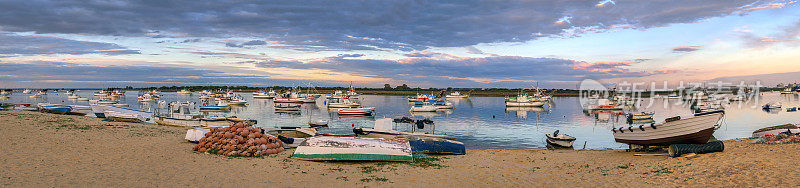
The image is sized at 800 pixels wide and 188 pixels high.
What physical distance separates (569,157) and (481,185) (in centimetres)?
1066

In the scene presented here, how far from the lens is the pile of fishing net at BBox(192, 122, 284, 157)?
19.6 m

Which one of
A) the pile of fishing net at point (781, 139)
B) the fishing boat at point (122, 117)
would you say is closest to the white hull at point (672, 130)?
the pile of fishing net at point (781, 139)

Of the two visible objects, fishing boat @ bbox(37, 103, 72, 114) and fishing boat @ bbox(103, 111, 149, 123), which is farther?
fishing boat @ bbox(37, 103, 72, 114)

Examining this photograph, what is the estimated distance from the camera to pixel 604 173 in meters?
16.4

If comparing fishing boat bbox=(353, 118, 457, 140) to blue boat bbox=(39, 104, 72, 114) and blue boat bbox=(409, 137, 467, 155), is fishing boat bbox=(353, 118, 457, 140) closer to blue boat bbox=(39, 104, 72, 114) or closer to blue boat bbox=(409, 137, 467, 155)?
blue boat bbox=(409, 137, 467, 155)

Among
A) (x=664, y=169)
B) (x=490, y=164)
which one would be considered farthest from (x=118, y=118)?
(x=664, y=169)

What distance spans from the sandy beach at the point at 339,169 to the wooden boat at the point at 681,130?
1.63 m

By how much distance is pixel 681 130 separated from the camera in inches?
792

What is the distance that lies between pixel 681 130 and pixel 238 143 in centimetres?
2269

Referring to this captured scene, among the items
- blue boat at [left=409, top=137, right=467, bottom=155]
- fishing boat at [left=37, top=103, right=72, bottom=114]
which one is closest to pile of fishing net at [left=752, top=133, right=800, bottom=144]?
blue boat at [left=409, top=137, right=467, bottom=155]

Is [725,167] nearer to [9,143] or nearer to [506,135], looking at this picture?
[506,135]

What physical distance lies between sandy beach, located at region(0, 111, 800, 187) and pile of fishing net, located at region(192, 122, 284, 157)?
0.77 metres

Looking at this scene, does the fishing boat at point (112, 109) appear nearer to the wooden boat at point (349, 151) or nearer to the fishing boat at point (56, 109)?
the fishing boat at point (56, 109)

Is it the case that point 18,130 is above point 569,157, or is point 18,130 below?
above
